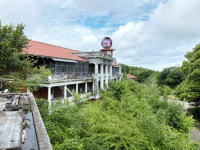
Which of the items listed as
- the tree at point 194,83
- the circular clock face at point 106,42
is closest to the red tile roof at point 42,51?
the circular clock face at point 106,42

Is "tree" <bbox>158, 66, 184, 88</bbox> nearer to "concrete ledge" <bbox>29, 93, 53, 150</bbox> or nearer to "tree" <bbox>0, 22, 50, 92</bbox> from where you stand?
"tree" <bbox>0, 22, 50, 92</bbox>

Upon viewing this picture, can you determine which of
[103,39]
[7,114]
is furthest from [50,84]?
[103,39]

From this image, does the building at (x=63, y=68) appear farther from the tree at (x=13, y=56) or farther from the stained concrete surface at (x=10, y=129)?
the stained concrete surface at (x=10, y=129)

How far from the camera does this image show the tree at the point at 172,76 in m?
47.4

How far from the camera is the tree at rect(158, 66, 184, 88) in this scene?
47.4m

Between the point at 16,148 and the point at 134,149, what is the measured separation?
285 inches

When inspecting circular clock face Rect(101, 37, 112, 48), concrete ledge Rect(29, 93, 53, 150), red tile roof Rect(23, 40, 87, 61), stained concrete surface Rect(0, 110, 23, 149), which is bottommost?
concrete ledge Rect(29, 93, 53, 150)

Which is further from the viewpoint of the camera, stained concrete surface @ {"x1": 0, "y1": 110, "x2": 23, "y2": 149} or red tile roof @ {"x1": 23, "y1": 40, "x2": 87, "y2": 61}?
red tile roof @ {"x1": 23, "y1": 40, "x2": 87, "y2": 61}

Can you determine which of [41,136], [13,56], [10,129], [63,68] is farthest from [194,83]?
[10,129]

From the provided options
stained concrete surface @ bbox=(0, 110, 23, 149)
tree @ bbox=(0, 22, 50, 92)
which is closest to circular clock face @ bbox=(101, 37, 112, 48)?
tree @ bbox=(0, 22, 50, 92)

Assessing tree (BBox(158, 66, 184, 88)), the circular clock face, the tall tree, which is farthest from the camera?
tree (BBox(158, 66, 184, 88))

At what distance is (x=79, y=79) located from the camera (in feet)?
74.1

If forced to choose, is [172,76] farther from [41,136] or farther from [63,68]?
[41,136]

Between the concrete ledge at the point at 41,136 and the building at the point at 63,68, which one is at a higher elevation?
the building at the point at 63,68
